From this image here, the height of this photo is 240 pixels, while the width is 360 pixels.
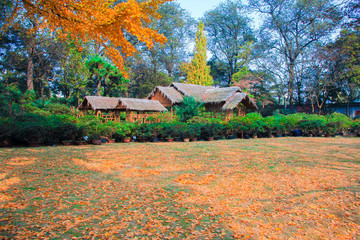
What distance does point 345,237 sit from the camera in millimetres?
2613

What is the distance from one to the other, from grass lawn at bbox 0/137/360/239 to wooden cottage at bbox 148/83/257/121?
17.6 m

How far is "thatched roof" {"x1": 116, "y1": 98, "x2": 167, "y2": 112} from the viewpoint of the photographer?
22.2m

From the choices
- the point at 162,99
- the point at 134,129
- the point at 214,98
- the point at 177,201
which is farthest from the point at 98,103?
the point at 177,201

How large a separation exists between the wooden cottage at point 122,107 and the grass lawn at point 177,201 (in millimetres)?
16204

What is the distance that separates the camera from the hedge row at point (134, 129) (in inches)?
372

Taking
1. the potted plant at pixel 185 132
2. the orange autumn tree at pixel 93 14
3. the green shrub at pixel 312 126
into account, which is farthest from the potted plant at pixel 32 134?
the green shrub at pixel 312 126

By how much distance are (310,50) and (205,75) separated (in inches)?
552

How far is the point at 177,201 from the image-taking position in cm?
362

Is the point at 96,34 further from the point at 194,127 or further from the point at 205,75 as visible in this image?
the point at 205,75

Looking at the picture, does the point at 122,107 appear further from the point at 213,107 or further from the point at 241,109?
the point at 241,109

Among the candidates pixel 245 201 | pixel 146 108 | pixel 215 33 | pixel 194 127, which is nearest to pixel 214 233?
pixel 245 201

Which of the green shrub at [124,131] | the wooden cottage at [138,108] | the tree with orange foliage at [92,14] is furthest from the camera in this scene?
the wooden cottage at [138,108]

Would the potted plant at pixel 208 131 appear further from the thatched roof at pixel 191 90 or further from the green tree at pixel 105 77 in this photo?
the green tree at pixel 105 77

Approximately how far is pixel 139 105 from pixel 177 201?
65.3 ft
